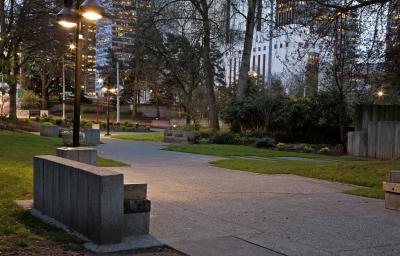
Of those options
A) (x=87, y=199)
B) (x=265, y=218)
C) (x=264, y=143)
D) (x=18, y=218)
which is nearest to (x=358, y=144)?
(x=264, y=143)

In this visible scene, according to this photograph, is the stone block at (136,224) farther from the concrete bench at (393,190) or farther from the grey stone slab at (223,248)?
the concrete bench at (393,190)

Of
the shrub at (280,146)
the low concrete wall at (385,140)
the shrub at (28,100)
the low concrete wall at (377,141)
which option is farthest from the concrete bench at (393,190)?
the shrub at (28,100)

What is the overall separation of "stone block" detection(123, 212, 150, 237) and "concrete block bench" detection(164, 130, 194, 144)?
25.7 meters

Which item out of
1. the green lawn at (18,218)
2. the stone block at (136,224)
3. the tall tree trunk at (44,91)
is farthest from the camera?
the tall tree trunk at (44,91)

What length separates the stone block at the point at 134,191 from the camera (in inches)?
268

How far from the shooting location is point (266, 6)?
29.8m

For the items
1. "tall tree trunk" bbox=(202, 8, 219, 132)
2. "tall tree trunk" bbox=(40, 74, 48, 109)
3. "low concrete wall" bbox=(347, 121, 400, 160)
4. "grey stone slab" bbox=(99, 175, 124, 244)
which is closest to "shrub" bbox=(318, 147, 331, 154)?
"low concrete wall" bbox=(347, 121, 400, 160)

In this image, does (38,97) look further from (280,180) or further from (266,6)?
(280,180)

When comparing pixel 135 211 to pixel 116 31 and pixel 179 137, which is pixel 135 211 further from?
pixel 116 31

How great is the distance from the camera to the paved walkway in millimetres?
6523

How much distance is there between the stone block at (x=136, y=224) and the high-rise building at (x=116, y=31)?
22082 mm

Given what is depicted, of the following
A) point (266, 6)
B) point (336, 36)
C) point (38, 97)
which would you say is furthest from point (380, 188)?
point (38, 97)

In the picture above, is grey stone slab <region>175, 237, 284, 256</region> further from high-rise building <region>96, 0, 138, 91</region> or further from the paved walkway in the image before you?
high-rise building <region>96, 0, 138, 91</region>

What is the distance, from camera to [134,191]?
6.87 meters
